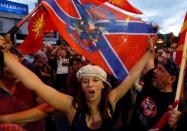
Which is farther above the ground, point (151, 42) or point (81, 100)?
point (151, 42)

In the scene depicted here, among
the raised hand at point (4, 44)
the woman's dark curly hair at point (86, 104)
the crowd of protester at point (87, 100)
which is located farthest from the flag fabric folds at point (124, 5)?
the raised hand at point (4, 44)

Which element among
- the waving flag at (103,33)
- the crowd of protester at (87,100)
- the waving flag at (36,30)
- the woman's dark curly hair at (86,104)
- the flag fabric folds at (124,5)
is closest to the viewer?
the crowd of protester at (87,100)

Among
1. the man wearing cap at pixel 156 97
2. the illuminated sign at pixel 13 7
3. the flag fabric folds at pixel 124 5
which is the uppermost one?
the illuminated sign at pixel 13 7

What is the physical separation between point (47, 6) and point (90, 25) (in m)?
0.64

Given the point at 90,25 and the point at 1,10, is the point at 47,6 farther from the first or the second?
the point at 1,10

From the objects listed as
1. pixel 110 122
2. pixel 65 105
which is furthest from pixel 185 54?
pixel 65 105

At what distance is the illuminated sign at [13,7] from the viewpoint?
42750 millimetres

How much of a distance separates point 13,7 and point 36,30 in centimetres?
4010

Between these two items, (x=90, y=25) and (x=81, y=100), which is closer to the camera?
(x=81, y=100)

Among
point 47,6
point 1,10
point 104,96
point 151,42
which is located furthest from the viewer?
point 1,10

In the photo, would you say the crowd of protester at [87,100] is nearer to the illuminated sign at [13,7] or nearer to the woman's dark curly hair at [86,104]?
the woman's dark curly hair at [86,104]

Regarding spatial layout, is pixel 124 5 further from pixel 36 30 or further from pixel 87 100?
pixel 87 100

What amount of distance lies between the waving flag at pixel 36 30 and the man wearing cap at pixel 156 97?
1.45 meters

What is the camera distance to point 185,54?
11.0ft
